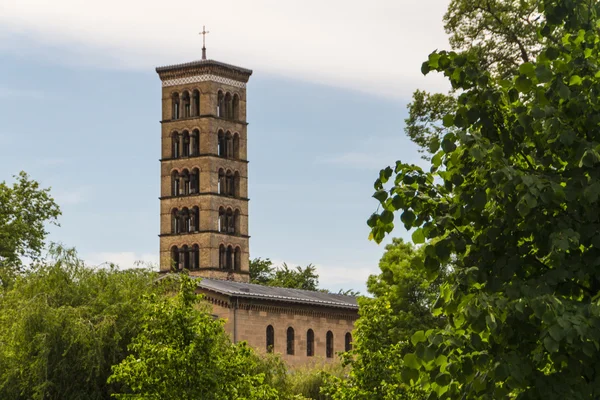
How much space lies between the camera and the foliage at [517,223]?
9.91 metres

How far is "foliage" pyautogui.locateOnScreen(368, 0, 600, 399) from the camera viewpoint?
32.5 feet

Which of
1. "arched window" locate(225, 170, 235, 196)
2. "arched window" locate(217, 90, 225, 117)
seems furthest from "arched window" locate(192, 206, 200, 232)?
"arched window" locate(217, 90, 225, 117)

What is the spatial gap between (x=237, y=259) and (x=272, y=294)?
2379 cm

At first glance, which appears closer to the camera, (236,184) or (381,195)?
(381,195)

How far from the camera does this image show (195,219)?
10381 centimetres

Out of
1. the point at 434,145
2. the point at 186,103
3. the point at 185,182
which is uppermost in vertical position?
the point at 186,103

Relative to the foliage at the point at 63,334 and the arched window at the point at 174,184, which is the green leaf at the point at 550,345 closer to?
the foliage at the point at 63,334

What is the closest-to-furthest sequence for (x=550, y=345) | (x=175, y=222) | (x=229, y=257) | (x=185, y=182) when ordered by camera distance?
(x=550, y=345) → (x=229, y=257) → (x=175, y=222) → (x=185, y=182)

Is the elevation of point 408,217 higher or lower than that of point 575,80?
lower

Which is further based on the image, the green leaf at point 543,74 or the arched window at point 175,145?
the arched window at point 175,145

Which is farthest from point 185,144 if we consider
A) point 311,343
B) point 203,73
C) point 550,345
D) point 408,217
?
point 550,345

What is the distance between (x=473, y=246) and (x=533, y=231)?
23.3 inches

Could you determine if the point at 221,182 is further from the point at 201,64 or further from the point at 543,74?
the point at 543,74

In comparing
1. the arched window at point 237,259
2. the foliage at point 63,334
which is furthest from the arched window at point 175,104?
the foliage at point 63,334
